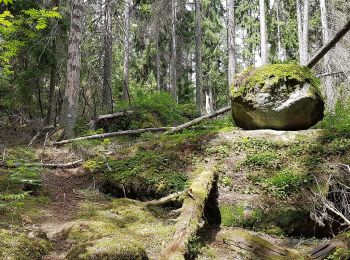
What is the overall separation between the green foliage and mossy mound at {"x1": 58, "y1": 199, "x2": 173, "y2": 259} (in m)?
2.63

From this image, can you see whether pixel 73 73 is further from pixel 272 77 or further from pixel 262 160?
pixel 262 160

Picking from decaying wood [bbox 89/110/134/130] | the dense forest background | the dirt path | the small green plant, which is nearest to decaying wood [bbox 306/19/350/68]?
the dense forest background

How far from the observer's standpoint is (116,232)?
13.3 feet

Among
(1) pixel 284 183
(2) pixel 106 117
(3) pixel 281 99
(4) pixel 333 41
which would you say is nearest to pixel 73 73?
(2) pixel 106 117

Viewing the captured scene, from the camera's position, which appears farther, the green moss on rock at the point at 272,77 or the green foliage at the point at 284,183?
the green moss on rock at the point at 272,77

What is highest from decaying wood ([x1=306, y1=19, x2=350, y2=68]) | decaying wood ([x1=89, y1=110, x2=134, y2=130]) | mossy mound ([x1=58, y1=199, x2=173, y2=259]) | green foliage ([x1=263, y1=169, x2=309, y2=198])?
decaying wood ([x1=306, y1=19, x2=350, y2=68])

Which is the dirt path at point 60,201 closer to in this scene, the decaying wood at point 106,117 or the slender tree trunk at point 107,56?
the decaying wood at point 106,117

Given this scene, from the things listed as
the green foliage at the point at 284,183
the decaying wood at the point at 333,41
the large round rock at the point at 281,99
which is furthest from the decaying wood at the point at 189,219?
the large round rock at the point at 281,99

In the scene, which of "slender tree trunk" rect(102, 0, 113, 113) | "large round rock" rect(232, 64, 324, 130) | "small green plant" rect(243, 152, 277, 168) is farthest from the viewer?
"slender tree trunk" rect(102, 0, 113, 113)

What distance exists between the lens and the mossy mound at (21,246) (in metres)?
3.25

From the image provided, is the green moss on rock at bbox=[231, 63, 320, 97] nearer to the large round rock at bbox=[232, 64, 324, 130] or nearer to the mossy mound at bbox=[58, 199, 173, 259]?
the large round rock at bbox=[232, 64, 324, 130]

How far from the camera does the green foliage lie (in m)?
6.52

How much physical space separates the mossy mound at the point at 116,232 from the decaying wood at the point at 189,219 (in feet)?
0.62

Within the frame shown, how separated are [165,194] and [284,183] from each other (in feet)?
7.42
